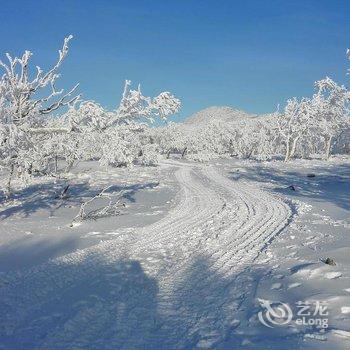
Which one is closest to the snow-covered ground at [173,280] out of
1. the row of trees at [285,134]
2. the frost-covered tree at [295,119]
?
the row of trees at [285,134]

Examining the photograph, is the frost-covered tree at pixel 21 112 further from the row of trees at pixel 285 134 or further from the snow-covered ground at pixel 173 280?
the row of trees at pixel 285 134

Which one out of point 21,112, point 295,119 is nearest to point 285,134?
point 295,119

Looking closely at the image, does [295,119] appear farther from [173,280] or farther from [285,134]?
[173,280]

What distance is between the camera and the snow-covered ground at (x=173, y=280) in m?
4.96

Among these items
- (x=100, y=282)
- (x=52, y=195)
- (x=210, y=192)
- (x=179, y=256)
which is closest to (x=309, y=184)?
(x=210, y=192)

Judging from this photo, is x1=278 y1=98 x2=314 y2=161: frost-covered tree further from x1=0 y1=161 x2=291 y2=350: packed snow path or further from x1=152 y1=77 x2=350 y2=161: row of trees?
x1=0 y1=161 x2=291 y2=350: packed snow path

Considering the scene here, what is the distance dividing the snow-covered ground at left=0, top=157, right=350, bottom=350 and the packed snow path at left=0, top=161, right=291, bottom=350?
0.02 meters

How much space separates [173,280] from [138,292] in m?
0.82

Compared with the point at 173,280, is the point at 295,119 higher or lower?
higher

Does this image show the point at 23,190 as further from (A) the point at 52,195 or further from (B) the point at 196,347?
(B) the point at 196,347

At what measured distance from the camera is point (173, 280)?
7.17 metres

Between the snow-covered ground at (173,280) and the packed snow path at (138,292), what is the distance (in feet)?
0.06

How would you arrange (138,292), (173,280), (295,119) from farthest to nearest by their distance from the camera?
(295,119) < (173,280) < (138,292)

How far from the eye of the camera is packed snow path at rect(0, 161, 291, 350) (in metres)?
4.99
